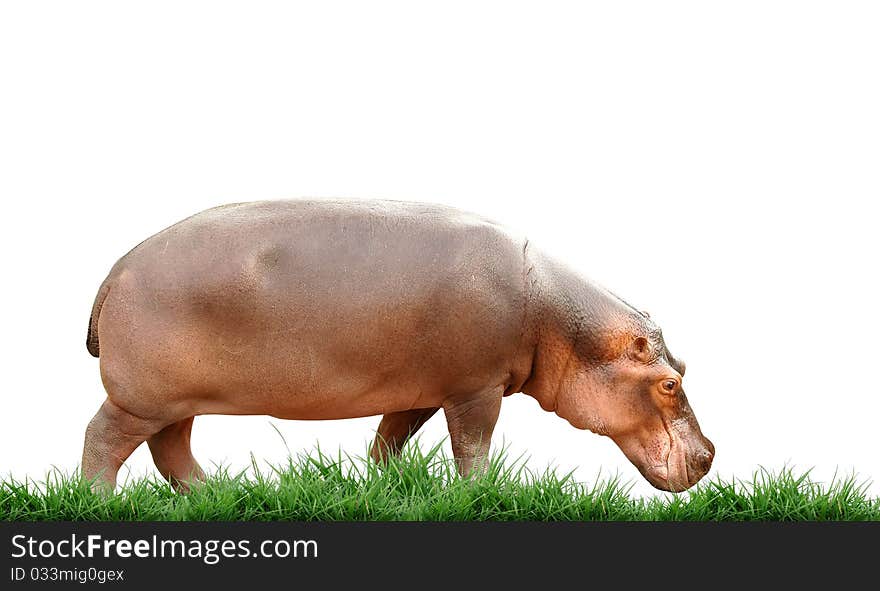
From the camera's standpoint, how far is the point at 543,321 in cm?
447

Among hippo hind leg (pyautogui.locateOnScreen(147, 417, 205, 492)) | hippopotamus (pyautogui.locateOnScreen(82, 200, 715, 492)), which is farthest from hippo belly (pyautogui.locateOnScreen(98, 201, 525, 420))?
hippo hind leg (pyautogui.locateOnScreen(147, 417, 205, 492))

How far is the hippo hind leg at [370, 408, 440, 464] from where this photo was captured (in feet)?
15.8

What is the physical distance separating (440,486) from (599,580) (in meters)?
0.65

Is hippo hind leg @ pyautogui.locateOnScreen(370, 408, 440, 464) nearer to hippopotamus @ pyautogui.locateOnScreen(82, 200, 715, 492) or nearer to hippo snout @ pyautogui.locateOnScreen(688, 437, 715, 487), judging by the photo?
hippopotamus @ pyautogui.locateOnScreen(82, 200, 715, 492)

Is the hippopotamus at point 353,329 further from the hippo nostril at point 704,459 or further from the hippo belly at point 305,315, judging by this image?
the hippo nostril at point 704,459

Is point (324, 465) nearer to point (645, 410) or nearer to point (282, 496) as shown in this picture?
point (282, 496)

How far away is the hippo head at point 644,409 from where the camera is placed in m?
4.55

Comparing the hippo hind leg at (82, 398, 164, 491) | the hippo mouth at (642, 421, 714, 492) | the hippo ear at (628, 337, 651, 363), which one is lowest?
the hippo mouth at (642, 421, 714, 492)

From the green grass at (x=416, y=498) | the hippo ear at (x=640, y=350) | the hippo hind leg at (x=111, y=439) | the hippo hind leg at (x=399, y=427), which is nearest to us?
the green grass at (x=416, y=498)

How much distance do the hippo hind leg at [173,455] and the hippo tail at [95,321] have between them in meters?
0.36

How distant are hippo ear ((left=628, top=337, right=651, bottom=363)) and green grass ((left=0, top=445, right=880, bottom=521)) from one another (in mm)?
488

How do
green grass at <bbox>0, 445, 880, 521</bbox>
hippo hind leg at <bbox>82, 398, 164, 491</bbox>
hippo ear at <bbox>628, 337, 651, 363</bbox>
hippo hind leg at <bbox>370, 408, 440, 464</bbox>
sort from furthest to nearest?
hippo hind leg at <bbox>370, 408, 440, 464</bbox>
hippo ear at <bbox>628, 337, 651, 363</bbox>
hippo hind leg at <bbox>82, 398, 164, 491</bbox>
green grass at <bbox>0, 445, 880, 521</bbox>

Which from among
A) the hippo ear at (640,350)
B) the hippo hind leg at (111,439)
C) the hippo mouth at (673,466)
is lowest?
the hippo mouth at (673,466)

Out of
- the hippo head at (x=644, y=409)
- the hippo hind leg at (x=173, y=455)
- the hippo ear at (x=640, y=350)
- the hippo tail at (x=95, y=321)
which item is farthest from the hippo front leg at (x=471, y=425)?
the hippo tail at (x=95, y=321)
